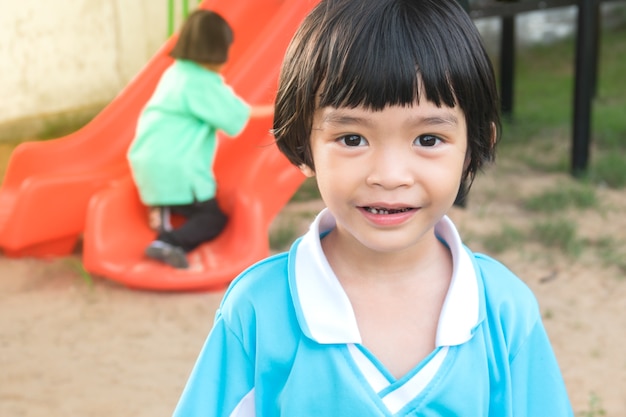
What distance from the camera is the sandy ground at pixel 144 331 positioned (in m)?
2.78

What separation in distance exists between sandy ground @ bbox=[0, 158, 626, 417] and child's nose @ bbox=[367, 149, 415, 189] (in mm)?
1654

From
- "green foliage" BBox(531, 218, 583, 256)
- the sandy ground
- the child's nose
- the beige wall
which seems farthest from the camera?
the beige wall

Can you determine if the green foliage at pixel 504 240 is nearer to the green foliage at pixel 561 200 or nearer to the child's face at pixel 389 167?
the green foliage at pixel 561 200

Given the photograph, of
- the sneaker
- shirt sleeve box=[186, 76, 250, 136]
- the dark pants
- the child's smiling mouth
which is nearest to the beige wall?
shirt sleeve box=[186, 76, 250, 136]

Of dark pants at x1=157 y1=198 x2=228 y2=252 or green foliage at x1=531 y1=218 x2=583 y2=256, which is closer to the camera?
dark pants at x1=157 y1=198 x2=228 y2=252

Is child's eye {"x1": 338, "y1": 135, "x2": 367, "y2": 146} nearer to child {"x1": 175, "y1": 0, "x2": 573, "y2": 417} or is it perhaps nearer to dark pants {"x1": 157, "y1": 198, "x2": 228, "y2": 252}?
child {"x1": 175, "y1": 0, "x2": 573, "y2": 417}

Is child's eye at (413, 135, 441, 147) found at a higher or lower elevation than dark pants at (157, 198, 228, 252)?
higher

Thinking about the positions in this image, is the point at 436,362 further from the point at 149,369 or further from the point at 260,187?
the point at 260,187

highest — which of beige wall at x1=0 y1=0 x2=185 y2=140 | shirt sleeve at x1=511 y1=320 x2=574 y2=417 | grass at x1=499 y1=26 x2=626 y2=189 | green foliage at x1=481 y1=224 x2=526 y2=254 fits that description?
shirt sleeve at x1=511 y1=320 x2=574 y2=417

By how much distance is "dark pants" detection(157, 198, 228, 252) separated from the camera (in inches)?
151

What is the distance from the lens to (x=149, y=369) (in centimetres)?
298

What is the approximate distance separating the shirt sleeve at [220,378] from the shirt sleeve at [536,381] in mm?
376

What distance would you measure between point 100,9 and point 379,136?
4.49m

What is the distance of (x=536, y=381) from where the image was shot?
1.33m
